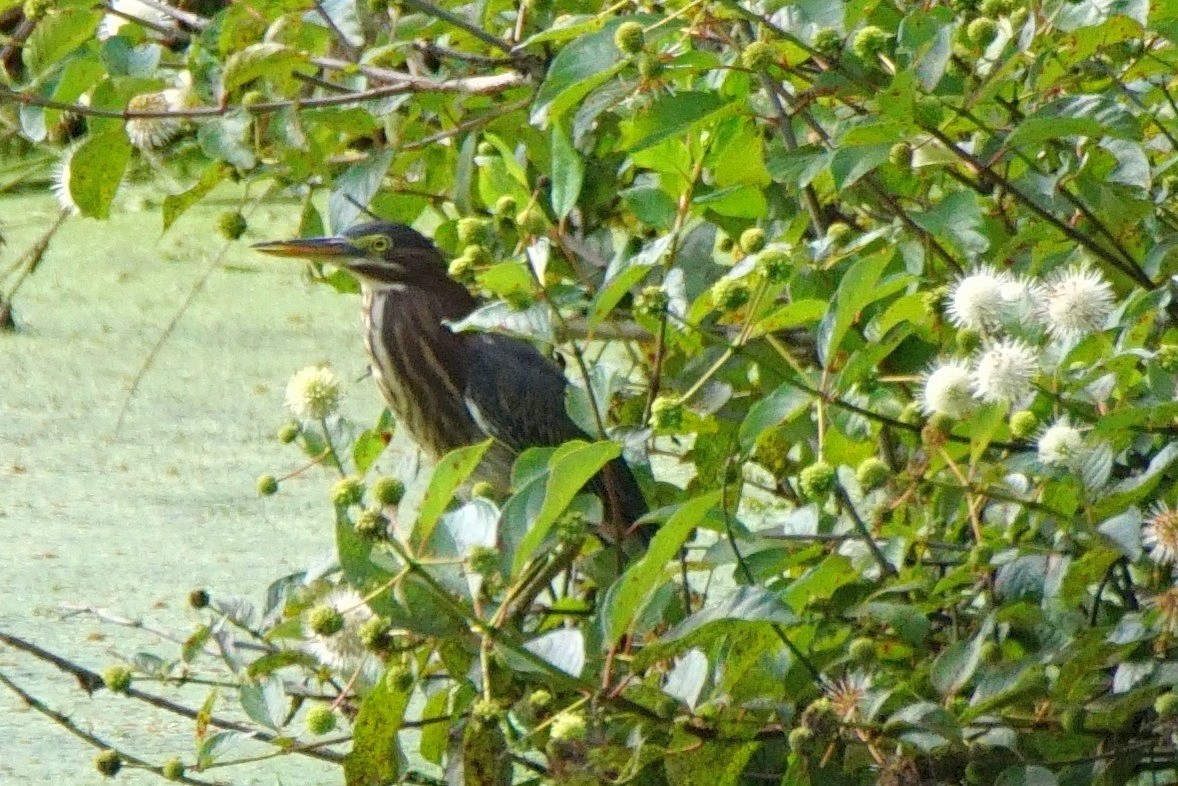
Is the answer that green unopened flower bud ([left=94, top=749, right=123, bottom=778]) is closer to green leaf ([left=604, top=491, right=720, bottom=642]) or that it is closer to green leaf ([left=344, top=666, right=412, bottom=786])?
green leaf ([left=344, top=666, right=412, bottom=786])

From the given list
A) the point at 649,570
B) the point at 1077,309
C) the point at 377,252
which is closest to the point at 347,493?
the point at 649,570

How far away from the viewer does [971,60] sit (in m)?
→ 1.74

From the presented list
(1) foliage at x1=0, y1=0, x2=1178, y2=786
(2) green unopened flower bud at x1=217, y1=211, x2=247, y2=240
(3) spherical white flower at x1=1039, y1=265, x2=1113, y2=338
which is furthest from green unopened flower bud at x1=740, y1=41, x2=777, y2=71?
(2) green unopened flower bud at x1=217, y1=211, x2=247, y2=240

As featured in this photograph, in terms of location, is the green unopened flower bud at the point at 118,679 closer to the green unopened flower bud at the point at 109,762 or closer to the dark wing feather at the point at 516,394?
the green unopened flower bud at the point at 109,762

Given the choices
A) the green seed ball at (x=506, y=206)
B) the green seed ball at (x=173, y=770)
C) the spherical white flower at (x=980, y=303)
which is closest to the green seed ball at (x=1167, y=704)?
the spherical white flower at (x=980, y=303)

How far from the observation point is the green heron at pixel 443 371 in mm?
2516

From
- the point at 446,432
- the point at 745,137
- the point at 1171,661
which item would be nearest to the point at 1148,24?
the point at 745,137

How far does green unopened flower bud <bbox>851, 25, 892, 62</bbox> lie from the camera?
59.4 inches

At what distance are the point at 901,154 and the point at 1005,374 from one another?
21 cm

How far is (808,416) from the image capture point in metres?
1.85

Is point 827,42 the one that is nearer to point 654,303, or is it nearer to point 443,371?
point 654,303

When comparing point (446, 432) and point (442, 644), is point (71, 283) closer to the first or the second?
point (446, 432)

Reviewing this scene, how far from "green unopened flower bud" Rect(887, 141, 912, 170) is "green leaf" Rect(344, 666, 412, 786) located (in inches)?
20.5

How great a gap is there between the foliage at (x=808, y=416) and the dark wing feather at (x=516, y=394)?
616 mm
